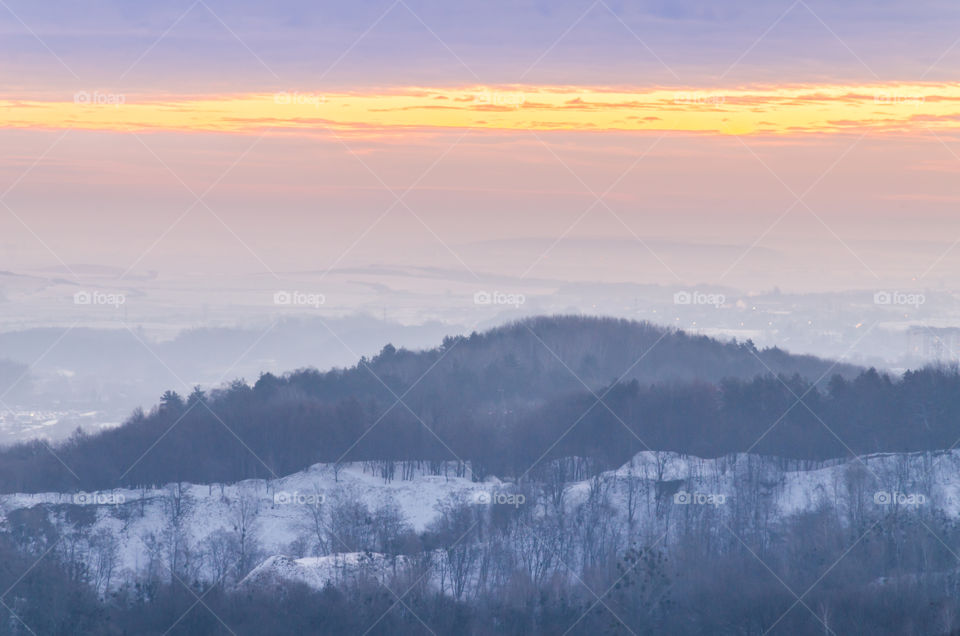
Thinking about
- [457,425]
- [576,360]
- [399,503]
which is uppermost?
[576,360]

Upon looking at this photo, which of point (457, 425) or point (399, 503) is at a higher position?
point (457, 425)

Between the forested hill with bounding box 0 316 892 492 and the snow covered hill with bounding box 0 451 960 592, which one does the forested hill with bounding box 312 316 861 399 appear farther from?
the snow covered hill with bounding box 0 451 960 592

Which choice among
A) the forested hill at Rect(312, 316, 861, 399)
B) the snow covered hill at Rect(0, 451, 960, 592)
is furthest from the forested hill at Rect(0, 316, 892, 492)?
the snow covered hill at Rect(0, 451, 960, 592)

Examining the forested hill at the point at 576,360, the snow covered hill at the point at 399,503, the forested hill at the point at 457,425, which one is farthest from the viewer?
the forested hill at the point at 576,360

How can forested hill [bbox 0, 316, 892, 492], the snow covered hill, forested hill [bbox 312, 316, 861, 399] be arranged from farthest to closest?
1. forested hill [bbox 312, 316, 861, 399]
2. forested hill [bbox 0, 316, 892, 492]
3. the snow covered hill

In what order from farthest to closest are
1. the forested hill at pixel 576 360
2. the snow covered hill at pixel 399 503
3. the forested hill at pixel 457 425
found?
the forested hill at pixel 576 360 → the forested hill at pixel 457 425 → the snow covered hill at pixel 399 503

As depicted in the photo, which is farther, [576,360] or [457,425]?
[576,360]

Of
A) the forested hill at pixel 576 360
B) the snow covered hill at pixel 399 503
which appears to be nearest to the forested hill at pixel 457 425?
the forested hill at pixel 576 360

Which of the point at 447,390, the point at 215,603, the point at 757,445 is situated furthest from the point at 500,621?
the point at 447,390

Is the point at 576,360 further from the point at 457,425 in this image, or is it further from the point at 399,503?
the point at 399,503

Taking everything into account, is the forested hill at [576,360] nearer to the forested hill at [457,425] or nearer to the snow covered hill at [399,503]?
the forested hill at [457,425]

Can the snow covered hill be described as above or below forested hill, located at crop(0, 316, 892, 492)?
below

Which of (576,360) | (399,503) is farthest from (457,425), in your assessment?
(576,360)
